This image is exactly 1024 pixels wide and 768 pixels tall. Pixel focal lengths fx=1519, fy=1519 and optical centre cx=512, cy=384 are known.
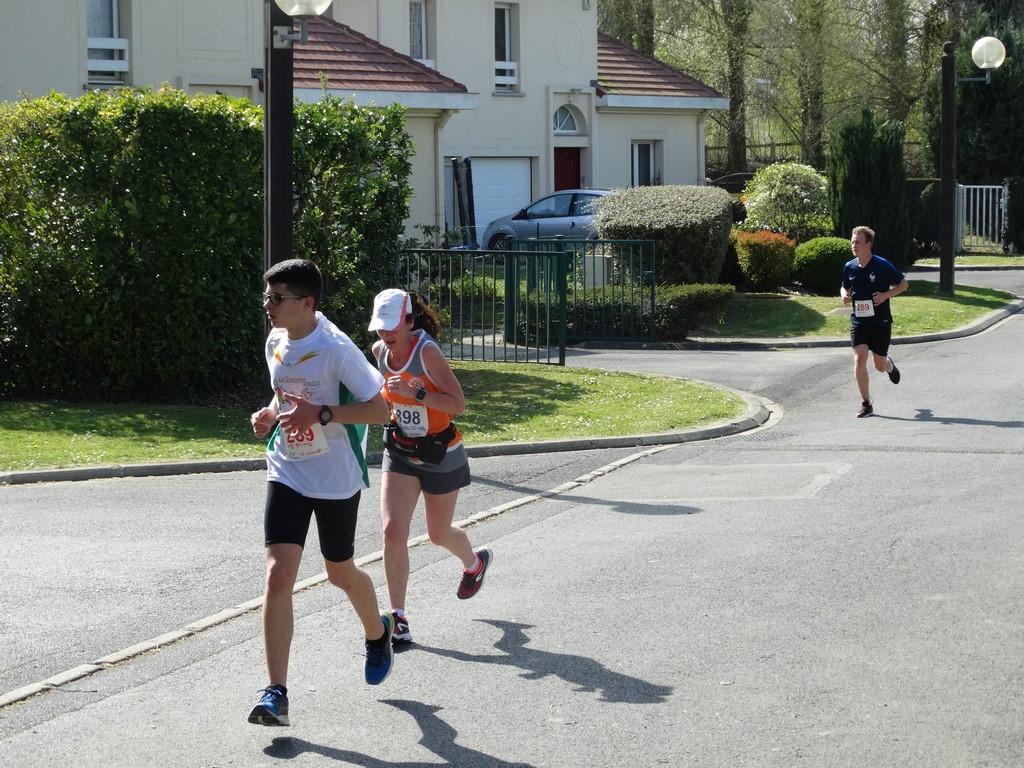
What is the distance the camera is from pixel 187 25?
2469cm

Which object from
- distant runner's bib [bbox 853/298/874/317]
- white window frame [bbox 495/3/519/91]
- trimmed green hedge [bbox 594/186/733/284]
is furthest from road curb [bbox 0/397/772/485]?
white window frame [bbox 495/3/519/91]

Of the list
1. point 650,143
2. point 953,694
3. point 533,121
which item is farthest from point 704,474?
point 650,143

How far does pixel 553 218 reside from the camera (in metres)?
32.4

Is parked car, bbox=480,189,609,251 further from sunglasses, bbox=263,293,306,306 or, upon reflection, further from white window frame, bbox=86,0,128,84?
sunglasses, bbox=263,293,306,306

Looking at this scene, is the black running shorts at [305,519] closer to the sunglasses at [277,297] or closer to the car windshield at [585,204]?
the sunglasses at [277,297]

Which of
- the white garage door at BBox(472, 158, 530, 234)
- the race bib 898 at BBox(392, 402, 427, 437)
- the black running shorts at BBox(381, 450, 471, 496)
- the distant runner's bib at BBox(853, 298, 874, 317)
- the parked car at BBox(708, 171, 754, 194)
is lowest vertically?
the black running shorts at BBox(381, 450, 471, 496)

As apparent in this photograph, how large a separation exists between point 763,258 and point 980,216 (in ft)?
48.5

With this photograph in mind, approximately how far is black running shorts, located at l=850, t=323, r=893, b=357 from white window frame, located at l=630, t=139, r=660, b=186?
2531 cm

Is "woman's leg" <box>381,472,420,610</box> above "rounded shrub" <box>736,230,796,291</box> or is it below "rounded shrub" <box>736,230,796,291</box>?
below

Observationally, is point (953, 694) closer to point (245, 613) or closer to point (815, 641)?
point (815, 641)

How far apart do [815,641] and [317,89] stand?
2277 centimetres

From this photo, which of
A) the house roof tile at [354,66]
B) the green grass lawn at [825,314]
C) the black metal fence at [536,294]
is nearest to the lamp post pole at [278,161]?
the black metal fence at [536,294]

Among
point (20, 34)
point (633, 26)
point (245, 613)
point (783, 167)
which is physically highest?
point (633, 26)

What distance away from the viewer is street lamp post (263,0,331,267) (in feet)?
42.2
